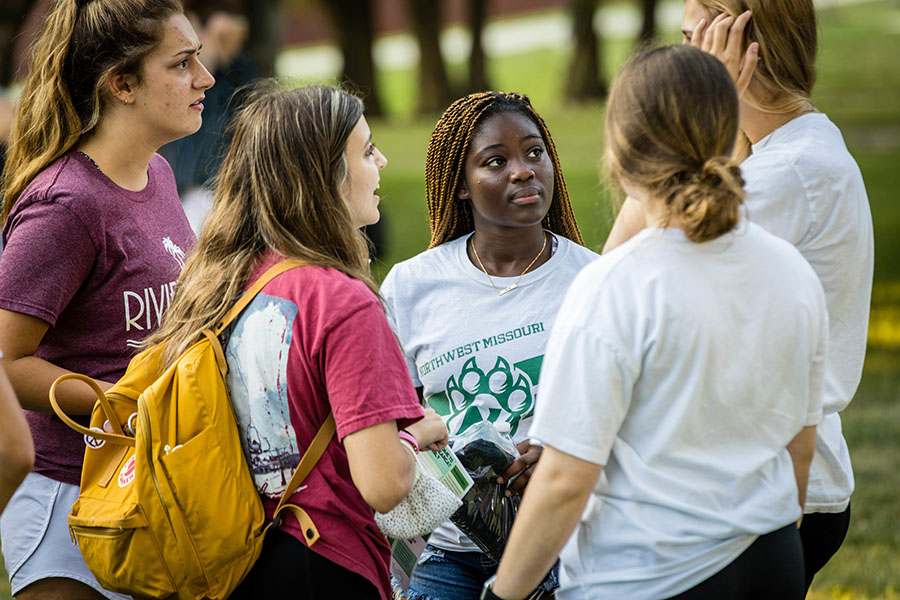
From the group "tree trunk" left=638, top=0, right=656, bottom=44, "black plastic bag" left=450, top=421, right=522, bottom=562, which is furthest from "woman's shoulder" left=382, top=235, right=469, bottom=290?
"tree trunk" left=638, top=0, right=656, bottom=44

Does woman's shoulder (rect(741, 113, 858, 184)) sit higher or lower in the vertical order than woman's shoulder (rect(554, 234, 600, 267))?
higher

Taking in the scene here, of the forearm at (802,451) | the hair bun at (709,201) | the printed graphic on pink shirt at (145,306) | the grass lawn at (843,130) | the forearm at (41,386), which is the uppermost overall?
the hair bun at (709,201)

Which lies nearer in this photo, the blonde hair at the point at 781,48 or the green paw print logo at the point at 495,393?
the blonde hair at the point at 781,48

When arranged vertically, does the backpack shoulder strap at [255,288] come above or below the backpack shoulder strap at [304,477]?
above

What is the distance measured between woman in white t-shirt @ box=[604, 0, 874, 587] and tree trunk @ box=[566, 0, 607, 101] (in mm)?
14082

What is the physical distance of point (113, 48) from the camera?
2588 mm

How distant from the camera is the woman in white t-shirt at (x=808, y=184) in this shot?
2299 millimetres

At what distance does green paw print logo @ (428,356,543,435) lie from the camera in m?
2.73

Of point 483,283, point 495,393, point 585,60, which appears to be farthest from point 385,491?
point 585,60

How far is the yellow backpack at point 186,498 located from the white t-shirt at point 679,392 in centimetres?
60

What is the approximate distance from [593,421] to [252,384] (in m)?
0.73

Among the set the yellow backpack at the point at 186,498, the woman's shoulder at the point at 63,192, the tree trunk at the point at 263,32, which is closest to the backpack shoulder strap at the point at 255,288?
the yellow backpack at the point at 186,498

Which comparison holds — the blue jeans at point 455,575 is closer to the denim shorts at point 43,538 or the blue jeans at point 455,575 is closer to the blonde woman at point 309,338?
the blonde woman at point 309,338

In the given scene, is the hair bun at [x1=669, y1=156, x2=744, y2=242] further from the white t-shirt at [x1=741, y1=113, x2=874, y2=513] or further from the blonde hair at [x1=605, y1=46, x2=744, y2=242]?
the white t-shirt at [x1=741, y1=113, x2=874, y2=513]
